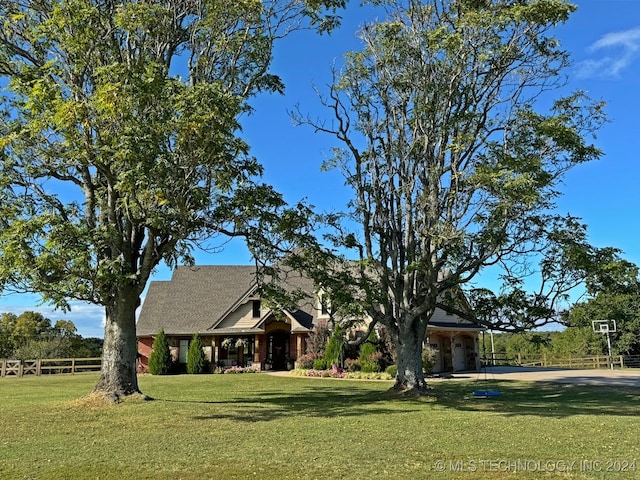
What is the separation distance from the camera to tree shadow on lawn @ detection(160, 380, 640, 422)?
14227mm

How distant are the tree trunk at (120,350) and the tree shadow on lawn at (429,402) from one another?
188 cm

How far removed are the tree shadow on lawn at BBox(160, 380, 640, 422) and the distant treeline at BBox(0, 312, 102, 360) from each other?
99.6 ft

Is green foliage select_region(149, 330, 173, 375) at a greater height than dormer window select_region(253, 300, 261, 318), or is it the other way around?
dormer window select_region(253, 300, 261, 318)

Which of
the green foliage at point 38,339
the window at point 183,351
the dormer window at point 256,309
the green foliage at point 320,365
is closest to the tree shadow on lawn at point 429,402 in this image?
the green foliage at point 320,365

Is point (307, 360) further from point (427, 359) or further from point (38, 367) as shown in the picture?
point (38, 367)

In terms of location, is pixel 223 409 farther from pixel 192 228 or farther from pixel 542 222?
pixel 542 222

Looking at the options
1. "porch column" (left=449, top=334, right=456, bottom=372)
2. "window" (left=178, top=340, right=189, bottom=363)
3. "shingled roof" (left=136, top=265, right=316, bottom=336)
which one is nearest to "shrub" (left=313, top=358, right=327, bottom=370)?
"shingled roof" (left=136, top=265, right=316, bottom=336)

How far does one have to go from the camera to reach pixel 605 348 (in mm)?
48625

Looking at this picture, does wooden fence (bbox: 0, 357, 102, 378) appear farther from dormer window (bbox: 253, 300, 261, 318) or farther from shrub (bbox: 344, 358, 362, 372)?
shrub (bbox: 344, 358, 362, 372)

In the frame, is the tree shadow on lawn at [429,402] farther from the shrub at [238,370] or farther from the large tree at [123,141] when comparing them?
the shrub at [238,370]

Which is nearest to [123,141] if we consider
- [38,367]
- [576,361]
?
[38,367]

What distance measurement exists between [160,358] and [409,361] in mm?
20154

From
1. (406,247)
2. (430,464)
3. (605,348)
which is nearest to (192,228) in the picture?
(406,247)

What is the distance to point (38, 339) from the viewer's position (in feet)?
163
